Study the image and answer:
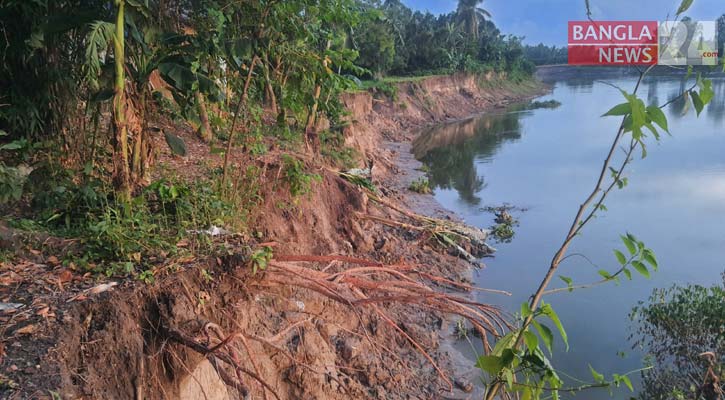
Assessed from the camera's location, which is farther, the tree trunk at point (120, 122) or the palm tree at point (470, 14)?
the palm tree at point (470, 14)

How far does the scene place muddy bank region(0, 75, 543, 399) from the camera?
273 cm

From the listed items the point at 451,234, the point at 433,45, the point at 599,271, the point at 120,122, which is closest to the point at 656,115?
the point at 599,271

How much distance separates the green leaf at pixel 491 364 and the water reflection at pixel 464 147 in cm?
1266

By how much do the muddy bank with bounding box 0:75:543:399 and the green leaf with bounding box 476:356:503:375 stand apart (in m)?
1.90

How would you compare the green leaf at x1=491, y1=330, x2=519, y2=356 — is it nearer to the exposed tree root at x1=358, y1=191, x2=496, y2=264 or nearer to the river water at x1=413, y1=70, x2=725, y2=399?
the river water at x1=413, y1=70, x2=725, y2=399

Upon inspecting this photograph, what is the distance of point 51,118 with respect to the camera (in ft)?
15.3

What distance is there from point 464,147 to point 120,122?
20.2m

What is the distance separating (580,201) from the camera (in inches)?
557

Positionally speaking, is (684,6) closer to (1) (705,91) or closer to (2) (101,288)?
(1) (705,91)

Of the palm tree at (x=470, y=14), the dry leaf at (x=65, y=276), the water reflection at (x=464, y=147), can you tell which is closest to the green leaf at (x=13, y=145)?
the dry leaf at (x=65, y=276)

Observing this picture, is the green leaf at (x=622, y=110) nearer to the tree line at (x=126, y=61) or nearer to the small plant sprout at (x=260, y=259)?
the small plant sprout at (x=260, y=259)

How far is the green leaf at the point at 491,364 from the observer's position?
1525 mm

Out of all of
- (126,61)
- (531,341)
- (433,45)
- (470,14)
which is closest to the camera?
(531,341)

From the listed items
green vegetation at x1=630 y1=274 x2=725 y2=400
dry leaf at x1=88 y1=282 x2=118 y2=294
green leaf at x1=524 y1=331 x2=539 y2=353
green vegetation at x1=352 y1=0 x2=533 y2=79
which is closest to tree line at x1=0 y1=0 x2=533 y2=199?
dry leaf at x1=88 y1=282 x2=118 y2=294
